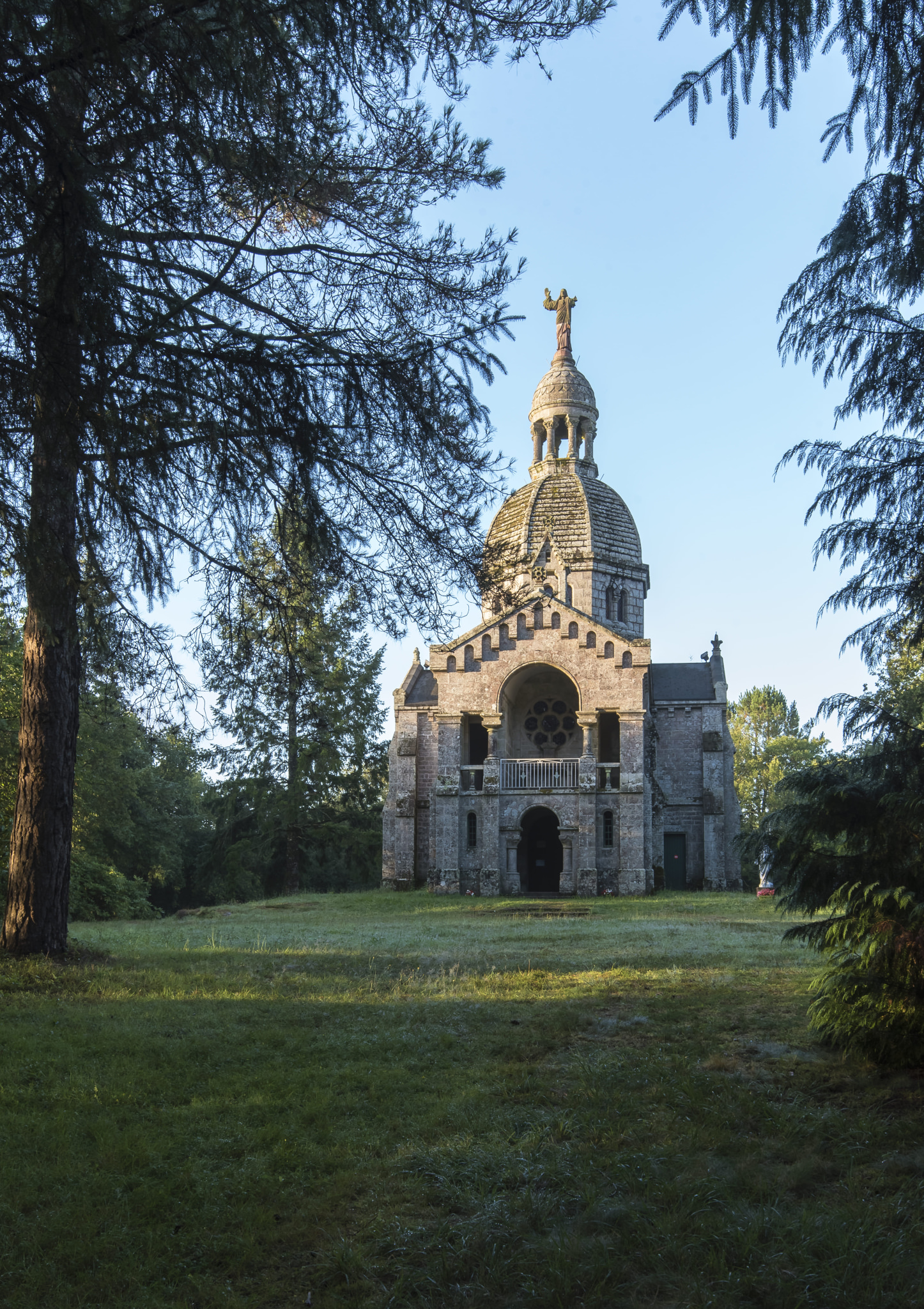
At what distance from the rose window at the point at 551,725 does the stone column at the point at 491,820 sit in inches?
118

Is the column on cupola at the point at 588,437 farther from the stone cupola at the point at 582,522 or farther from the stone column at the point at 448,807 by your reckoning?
the stone column at the point at 448,807

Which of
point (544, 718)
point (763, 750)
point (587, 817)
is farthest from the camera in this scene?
point (763, 750)

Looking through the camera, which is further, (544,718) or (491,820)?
(544,718)

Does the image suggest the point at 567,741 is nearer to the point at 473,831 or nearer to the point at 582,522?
the point at 473,831

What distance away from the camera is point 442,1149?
5629mm

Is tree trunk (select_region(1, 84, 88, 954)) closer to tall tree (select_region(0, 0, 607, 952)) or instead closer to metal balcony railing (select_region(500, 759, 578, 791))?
tall tree (select_region(0, 0, 607, 952))

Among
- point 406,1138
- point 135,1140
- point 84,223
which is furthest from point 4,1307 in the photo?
→ point 84,223

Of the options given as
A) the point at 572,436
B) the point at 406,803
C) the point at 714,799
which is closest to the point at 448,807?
the point at 406,803

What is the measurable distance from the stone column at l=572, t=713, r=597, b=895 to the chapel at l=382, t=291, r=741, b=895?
0.15 ft

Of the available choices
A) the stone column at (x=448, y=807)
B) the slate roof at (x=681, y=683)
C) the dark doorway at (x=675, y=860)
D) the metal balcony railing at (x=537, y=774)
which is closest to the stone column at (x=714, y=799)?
the dark doorway at (x=675, y=860)

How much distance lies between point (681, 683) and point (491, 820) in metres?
10.7

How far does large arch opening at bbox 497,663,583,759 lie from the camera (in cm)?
3506

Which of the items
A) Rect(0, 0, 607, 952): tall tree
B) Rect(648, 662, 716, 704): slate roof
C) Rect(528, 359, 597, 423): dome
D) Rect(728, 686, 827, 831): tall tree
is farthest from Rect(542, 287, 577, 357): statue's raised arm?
Rect(0, 0, 607, 952): tall tree

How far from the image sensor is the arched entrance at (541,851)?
34.9 metres
